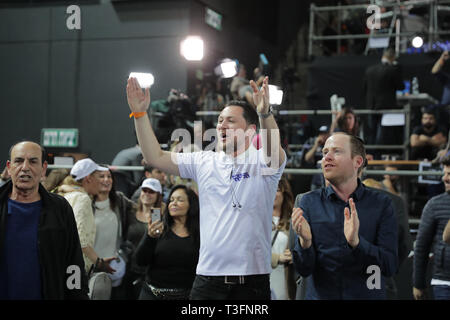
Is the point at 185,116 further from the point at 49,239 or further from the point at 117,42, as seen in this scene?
the point at 49,239

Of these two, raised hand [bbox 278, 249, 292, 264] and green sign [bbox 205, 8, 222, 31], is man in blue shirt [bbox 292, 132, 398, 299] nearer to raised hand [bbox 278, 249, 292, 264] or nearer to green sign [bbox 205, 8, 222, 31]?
raised hand [bbox 278, 249, 292, 264]

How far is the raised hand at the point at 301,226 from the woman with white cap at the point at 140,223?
266 cm

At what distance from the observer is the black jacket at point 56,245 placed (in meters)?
3.54

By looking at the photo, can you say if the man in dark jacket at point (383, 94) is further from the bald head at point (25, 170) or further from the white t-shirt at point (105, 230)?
the bald head at point (25, 170)

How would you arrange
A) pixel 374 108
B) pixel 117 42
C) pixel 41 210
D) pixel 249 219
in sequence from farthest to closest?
pixel 117 42 → pixel 374 108 → pixel 41 210 → pixel 249 219

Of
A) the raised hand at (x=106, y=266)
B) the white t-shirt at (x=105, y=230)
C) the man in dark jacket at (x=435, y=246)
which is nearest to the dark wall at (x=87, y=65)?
the white t-shirt at (x=105, y=230)

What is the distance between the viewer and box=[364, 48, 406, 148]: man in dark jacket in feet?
29.8

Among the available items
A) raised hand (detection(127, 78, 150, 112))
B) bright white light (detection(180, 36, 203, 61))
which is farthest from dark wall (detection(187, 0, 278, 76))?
raised hand (detection(127, 78, 150, 112))

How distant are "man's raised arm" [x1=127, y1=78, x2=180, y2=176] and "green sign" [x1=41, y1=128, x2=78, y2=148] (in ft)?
26.8

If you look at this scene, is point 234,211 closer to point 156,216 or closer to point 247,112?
point 247,112

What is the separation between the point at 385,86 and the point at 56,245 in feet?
21.9

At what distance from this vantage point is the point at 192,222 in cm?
505
